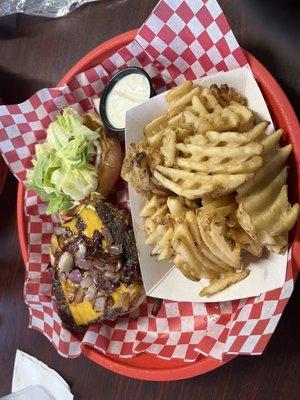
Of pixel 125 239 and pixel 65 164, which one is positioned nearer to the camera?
pixel 125 239

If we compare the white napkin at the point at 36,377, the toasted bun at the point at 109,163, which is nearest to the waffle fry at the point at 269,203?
the toasted bun at the point at 109,163

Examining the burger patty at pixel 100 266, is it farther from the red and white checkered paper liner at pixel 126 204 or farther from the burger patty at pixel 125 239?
the red and white checkered paper liner at pixel 126 204

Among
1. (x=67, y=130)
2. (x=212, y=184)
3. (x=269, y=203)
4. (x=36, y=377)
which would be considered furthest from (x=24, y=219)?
(x=269, y=203)

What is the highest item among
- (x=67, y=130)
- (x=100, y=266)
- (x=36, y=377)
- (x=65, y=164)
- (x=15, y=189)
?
(x=67, y=130)

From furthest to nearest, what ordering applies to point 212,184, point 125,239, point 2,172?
point 2,172 → point 125,239 → point 212,184

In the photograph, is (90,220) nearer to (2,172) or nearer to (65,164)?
(65,164)

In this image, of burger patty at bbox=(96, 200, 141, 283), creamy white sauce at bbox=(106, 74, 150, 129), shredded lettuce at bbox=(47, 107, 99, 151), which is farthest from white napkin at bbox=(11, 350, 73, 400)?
creamy white sauce at bbox=(106, 74, 150, 129)

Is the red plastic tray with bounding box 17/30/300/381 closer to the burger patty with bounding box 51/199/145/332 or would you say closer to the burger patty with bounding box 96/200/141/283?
the burger patty with bounding box 51/199/145/332
